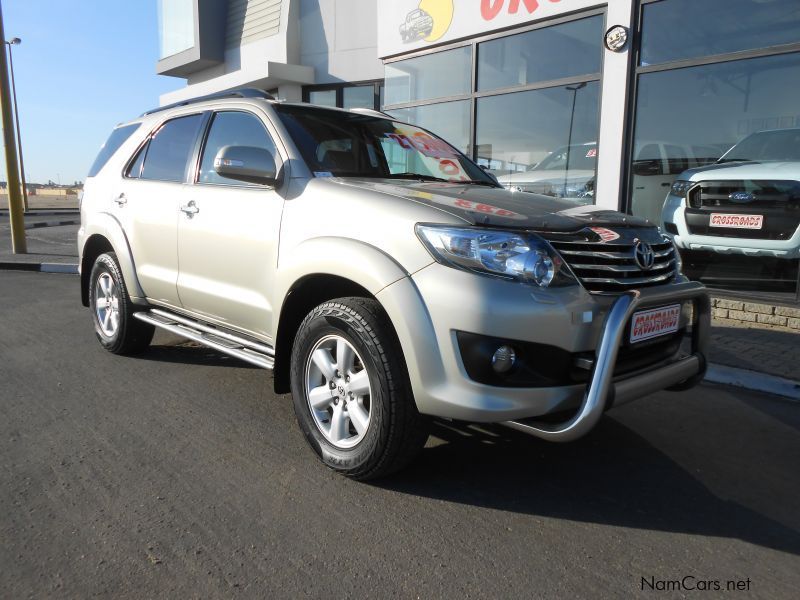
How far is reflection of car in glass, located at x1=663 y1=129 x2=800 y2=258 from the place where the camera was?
19.0ft

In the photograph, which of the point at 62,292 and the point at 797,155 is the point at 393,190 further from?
the point at 62,292

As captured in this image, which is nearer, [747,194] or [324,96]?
[747,194]

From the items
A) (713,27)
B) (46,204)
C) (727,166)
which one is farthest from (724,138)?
(46,204)

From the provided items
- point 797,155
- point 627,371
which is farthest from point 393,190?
point 797,155

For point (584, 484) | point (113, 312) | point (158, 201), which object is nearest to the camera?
point (584, 484)

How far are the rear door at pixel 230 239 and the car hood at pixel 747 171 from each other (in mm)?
4929

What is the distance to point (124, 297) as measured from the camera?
4.43m

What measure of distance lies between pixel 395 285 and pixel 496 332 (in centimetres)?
45

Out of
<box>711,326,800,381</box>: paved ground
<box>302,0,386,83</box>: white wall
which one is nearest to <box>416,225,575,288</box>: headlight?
<box>711,326,800,381</box>: paved ground

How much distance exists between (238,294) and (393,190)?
112 centimetres

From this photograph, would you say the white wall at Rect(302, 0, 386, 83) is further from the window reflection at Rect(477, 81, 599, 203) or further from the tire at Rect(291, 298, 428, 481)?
the tire at Rect(291, 298, 428, 481)

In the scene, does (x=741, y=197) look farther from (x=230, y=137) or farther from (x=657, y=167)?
(x=230, y=137)

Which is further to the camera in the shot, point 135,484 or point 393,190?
point 393,190

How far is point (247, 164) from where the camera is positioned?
9.98 ft
